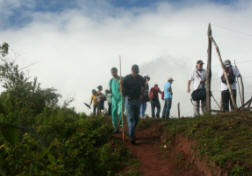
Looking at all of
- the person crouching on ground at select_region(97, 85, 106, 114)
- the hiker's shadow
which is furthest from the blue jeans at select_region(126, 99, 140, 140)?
the person crouching on ground at select_region(97, 85, 106, 114)

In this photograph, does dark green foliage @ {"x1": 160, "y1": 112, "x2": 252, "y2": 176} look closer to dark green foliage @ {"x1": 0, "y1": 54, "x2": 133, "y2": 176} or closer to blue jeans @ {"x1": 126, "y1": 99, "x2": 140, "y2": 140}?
blue jeans @ {"x1": 126, "y1": 99, "x2": 140, "y2": 140}

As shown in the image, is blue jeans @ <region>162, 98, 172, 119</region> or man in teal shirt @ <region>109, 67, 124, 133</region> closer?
man in teal shirt @ <region>109, 67, 124, 133</region>

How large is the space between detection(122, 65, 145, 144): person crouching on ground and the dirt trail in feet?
1.77

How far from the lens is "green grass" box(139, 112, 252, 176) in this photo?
177 inches

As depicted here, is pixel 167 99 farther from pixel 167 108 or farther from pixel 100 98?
pixel 100 98

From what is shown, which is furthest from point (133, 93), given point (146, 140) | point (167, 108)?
point (167, 108)

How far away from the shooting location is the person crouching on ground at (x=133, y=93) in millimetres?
7348

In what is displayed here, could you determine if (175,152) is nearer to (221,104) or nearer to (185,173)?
(185,173)

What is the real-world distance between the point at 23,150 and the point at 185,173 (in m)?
3.25

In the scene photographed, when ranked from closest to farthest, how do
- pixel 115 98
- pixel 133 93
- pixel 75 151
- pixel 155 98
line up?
pixel 75 151, pixel 133 93, pixel 115 98, pixel 155 98

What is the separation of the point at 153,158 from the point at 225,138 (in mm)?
1850

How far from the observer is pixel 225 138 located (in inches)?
228

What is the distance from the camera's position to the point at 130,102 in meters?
7.34

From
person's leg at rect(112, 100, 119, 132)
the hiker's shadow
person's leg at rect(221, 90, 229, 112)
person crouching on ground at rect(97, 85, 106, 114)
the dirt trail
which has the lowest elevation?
the dirt trail
